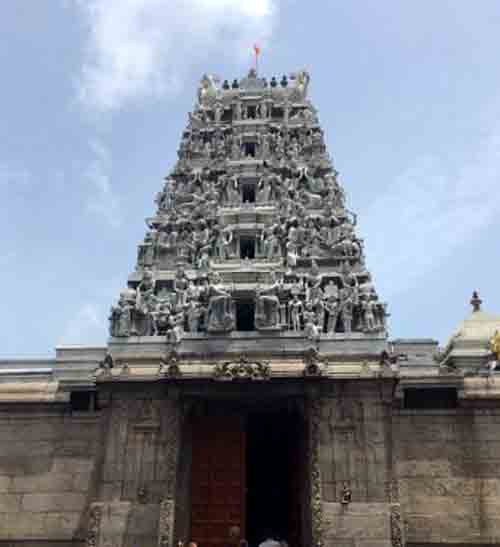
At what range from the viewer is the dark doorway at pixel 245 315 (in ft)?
79.3

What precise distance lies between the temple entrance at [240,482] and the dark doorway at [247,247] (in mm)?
6499

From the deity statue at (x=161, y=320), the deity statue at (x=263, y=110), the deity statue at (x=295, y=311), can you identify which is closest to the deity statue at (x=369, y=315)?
the deity statue at (x=295, y=311)

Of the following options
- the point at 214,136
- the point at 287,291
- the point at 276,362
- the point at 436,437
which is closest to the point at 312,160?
the point at 214,136

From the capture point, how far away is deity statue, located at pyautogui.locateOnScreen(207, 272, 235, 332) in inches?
886

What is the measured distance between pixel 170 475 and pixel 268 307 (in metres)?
6.48

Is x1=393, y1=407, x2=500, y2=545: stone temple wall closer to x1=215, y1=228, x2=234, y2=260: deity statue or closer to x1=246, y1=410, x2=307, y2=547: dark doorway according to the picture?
x1=246, y1=410, x2=307, y2=547: dark doorway

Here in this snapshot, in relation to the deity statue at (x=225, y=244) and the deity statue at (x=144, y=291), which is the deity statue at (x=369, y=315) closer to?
the deity statue at (x=225, y=244)

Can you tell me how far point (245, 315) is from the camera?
24.4 m

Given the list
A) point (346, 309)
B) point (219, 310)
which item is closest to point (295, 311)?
point (346, 309)

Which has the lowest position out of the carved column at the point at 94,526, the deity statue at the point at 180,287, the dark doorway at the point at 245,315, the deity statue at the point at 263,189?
the carved column at the point at 94,526

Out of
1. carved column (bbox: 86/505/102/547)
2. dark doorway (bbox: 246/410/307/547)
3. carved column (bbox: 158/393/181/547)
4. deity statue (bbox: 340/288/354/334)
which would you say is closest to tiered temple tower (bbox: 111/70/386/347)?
deity statue (bbox: 340/288/354/334)

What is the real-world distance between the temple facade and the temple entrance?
0.20 feet

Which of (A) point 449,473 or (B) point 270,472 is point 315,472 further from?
(B) point 270,472

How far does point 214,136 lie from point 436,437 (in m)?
17.6
